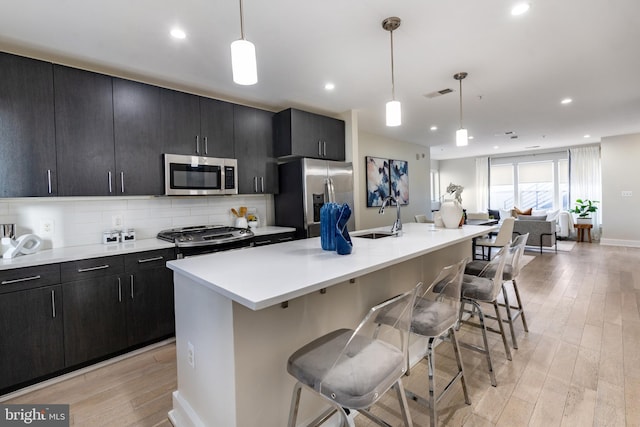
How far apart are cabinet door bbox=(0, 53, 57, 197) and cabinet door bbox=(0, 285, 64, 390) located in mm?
772

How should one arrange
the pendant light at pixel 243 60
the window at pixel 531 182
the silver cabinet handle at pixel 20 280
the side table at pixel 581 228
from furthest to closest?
the window at pixel 531 182 < the side table at pixel 581 228 < the silver cabinet handle at pixel 20 280 < the pendant light at pixel 243 60

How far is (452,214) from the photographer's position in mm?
2824

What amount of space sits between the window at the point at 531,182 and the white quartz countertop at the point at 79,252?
9580 millimetres

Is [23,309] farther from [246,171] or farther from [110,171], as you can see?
[246,171]

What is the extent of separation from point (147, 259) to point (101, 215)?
75cm

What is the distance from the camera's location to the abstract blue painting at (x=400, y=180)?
6.53 meters

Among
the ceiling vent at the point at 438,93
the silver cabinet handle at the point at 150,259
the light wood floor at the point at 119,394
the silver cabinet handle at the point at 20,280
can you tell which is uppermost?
the ceiling vent at the point at 438,93

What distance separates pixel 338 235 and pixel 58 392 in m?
2.20

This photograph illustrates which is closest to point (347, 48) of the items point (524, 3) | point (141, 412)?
point (524, 3)

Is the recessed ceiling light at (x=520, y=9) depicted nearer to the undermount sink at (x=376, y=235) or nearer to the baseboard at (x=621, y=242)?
the undermount sink at (x=376, y=235)

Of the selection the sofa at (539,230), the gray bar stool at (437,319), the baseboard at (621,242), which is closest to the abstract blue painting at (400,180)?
the sofa at (539,230)

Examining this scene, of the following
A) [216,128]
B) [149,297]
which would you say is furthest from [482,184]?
[149,297]

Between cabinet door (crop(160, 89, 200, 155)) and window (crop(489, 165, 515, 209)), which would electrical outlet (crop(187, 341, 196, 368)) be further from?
window (crop(489, 165, 515, 209))

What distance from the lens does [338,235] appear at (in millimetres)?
1764
